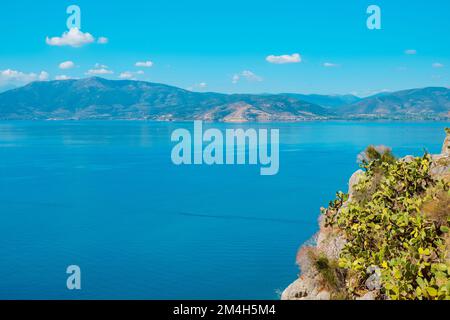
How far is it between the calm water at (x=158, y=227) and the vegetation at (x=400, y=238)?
1603 centimetres

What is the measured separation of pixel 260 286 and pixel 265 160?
337 feet

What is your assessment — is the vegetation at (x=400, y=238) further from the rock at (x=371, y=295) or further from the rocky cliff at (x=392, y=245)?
the rock at (x=371, y=295)

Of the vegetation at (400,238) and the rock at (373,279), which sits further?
the rock at (373,279)

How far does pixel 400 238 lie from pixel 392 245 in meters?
0.53

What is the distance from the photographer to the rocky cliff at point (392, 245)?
15.4 metres

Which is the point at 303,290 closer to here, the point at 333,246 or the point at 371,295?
the point at 333,246

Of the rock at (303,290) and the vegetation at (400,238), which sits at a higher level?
the vegetation at (400,238)

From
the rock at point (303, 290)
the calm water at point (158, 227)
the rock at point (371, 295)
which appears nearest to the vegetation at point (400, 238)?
the rock at point (371, 295)

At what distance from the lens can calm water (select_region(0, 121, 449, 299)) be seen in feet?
142

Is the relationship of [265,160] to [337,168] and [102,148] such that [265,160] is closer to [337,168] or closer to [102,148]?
[337,168]

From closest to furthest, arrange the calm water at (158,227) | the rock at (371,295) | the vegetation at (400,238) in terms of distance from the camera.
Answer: the vegetation at (400,238), the rock at (371,295), the calm water at (158,227)

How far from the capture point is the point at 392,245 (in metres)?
20.6

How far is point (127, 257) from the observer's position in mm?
50531

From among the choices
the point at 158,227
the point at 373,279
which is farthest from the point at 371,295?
the point at 158,227
